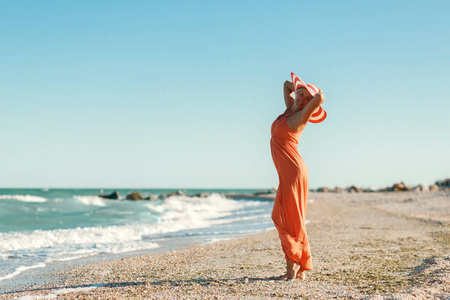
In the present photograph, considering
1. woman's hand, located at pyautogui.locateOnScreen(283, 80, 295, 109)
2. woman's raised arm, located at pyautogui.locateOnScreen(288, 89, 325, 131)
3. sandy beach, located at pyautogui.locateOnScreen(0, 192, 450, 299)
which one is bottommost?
sandy beach, located at pyautogui.locateOnScreen(0, 192, 450, 299)

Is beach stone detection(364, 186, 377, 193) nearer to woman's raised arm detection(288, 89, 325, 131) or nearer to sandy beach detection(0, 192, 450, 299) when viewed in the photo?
sandy beach detection(0, 192, 450, 299)

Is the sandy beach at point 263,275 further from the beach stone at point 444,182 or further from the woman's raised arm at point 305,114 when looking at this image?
the beach stone at point 444,182

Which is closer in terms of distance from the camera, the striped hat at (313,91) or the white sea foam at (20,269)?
the striped hat at (313,91)

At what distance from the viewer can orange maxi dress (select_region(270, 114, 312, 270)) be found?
557cm

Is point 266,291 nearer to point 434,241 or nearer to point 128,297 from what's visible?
point 128,297

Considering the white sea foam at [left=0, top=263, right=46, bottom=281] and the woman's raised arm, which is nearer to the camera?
the woman's raised arm

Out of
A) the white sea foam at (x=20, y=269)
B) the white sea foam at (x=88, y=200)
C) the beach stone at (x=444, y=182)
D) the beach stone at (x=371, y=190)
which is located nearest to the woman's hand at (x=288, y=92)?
the white sea foam at (x=20, y=269)

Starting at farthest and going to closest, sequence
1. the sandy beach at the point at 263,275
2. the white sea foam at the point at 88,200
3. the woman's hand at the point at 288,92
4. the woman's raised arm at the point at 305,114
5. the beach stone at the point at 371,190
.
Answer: the beach stone at the point at 371,190, the white sea foam at the point at 88,200, the woman's hand at the point at 288,92, the woman's raised arm at the point at 305,114, the sandy beach at the point at 263,275

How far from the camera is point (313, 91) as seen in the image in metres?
5.52

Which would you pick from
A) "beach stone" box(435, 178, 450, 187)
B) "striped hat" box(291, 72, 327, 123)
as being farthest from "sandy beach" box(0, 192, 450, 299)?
"beach stone" box(435, 178, 450, 187)

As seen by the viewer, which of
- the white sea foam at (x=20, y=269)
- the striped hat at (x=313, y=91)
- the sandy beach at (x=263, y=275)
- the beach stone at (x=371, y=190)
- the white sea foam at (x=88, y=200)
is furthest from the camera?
the beach stone at (x=371, y=190)

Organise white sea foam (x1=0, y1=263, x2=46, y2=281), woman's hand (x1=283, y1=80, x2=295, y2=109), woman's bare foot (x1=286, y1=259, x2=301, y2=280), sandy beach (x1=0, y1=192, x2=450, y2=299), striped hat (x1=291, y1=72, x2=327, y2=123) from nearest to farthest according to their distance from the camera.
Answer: sandy beach (x1=0, y1=192, x2=450, y2=299)
striped hat (x1=291, y1=72, x2=327, y2=123)
woman's bare foot (x1=286, y1=259, x2=301, y2=280)
woman's hand (x1=283, y1=80, x2=295, y2=109)
white sea foam (x1=0, y1=263, x2=46, y2=281)

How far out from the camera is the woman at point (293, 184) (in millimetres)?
5559

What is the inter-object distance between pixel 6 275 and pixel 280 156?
5.48 m
